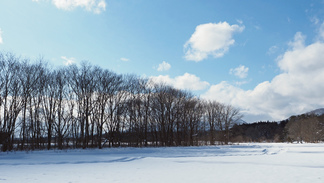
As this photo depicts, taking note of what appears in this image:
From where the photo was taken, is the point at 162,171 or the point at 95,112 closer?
the point at 162,171

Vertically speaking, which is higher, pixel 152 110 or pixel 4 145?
pixel 152 110

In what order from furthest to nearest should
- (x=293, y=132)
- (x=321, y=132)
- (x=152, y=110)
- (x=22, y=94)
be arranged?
1. (x=293, y=132)
2. (x=321, y=132)
3. (x=152, y=110)
4. (x=22, y=94)

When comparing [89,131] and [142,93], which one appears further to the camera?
[142,93]

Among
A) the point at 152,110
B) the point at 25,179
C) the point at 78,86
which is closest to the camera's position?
the point at 25,179

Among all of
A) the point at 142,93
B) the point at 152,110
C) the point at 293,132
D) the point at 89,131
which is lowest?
the point at 293,132

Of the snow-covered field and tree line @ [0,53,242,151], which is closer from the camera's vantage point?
the snow-covered field

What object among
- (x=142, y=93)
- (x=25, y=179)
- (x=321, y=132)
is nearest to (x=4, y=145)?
(x=25, y=179)

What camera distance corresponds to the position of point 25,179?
9.77 m

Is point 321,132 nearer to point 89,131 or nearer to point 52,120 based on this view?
point 89,131

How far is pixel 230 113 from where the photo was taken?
69375 millimetres

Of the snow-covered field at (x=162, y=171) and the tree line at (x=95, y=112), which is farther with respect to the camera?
the tree line at (x=95, y=112)

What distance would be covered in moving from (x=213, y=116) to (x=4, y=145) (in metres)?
52.1

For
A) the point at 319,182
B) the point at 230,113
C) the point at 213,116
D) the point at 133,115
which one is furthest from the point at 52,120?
the point at 230,113

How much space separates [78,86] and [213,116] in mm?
42024
